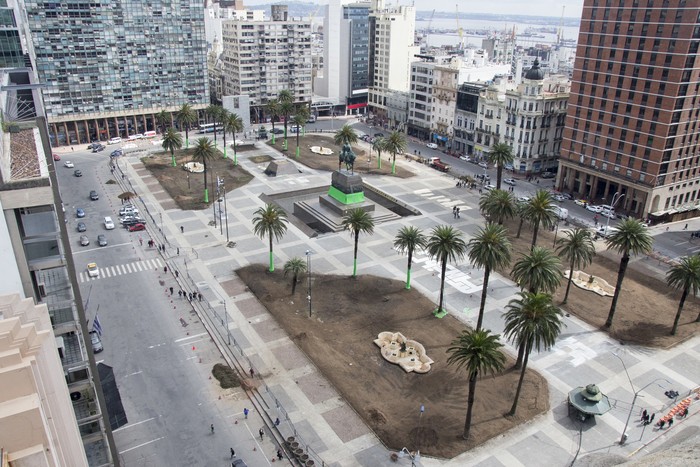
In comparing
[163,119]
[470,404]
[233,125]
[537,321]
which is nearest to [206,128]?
[163,119]

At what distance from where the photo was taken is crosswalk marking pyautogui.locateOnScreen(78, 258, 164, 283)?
3597 inches

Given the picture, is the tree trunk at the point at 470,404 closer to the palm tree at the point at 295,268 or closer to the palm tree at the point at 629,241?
the palm tree at the point at 629,241

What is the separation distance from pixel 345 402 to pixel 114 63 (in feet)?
481

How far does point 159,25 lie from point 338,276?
12440 cm

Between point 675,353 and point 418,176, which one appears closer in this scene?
point 675,353

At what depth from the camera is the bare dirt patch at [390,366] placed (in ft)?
195

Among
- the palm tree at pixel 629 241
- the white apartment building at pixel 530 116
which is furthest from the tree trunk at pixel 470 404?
the white apartment building at pixel 530 116

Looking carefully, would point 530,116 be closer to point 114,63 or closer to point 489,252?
point 489,252

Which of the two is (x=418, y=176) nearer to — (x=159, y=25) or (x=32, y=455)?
(x=159, y=25)

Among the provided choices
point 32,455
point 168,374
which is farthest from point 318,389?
point 32,455

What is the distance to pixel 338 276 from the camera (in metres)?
90.8

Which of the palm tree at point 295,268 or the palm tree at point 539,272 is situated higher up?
the palm tree at point 539,272

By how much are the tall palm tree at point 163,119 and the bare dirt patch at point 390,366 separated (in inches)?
3743

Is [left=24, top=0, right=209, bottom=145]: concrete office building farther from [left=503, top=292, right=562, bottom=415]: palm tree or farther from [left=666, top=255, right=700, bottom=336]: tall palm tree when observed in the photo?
[left=666, top=255, right=700, bottom=336]: tall palm tree
